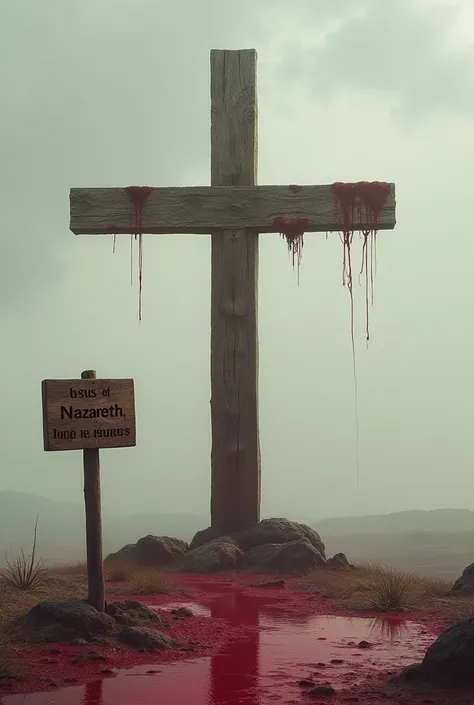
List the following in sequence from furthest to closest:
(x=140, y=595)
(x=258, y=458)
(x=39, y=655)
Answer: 1. (x=258, y=458)
2. (x=140, y=595)
3. (x=39, y=655)

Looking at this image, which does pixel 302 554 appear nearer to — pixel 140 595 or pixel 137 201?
pixel 140 595

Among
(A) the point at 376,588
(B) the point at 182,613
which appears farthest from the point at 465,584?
(B) the point at 182,613

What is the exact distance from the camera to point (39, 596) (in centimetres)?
991

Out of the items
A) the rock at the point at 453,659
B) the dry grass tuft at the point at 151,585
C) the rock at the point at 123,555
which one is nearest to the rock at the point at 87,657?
the rock at the point at 453,659

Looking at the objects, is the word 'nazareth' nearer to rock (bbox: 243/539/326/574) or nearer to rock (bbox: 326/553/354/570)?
rock (bbox: 243/539/326/574)

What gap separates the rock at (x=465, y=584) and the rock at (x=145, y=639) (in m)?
4.40

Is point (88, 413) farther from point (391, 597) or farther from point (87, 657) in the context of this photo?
point (391, 597)

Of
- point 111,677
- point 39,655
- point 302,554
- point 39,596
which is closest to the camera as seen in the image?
point 111,677

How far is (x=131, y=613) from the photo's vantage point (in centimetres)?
844

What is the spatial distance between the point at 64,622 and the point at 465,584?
208 inches

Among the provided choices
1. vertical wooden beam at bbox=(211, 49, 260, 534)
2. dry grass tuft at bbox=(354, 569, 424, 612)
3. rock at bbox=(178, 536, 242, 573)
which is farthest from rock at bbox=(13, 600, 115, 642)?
vertical wooden beam at bbox=(211, 49, 260, 534)


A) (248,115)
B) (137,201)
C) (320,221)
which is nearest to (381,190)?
(320,221)

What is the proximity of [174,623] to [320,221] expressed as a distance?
718cm

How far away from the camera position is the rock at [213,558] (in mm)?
12602
